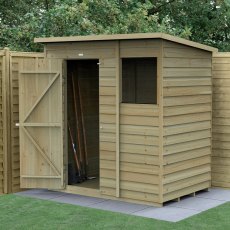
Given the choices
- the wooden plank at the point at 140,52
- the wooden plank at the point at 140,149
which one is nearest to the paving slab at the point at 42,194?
the wooden plank at the point at 140,149

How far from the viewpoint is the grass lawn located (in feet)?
22.4

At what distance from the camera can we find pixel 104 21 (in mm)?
12773

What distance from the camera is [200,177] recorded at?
8.55 meters

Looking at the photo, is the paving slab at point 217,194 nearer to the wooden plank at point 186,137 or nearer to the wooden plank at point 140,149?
the wooden plank at point 186,137

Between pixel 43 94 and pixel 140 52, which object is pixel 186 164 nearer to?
pixel 140 52

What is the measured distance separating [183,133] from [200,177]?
918 millimetres

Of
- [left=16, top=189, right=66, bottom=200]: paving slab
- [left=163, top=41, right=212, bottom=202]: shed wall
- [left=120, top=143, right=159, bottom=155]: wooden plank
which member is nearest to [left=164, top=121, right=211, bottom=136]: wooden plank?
[left=163, top=41, right=212, bottom=202]: shed wall

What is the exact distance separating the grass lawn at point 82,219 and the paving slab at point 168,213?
0.14m

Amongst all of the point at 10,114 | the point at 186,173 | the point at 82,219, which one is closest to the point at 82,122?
the point at 10,114

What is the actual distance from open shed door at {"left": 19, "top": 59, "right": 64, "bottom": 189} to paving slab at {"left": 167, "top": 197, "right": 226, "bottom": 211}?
1.93 meters

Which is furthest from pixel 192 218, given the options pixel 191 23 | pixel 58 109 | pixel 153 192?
pixel 191 23

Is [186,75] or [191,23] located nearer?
[186,75]

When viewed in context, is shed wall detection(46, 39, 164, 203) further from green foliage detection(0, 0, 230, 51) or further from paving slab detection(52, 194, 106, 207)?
green foliage detection(0, 0, 230, 51)

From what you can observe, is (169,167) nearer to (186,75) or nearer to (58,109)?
(186,75)
